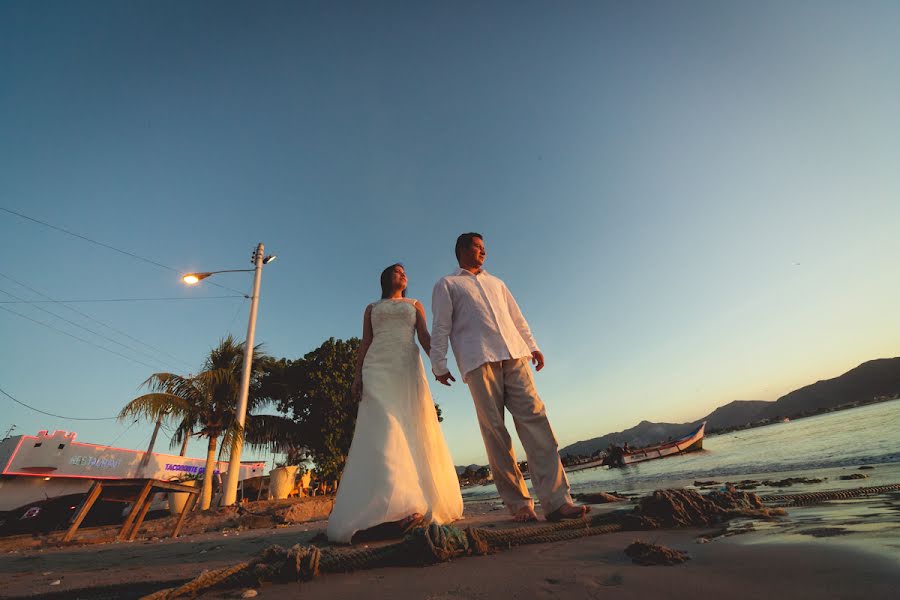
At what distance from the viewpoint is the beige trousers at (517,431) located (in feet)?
9.73

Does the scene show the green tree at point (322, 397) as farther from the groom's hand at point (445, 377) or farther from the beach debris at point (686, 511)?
the beach debris at point (686, 511)

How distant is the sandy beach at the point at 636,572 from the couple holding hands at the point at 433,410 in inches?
33.5

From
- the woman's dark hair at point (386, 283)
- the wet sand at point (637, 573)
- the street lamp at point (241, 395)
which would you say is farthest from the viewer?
the street lamp at point (241, 395)

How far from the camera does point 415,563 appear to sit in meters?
1.76

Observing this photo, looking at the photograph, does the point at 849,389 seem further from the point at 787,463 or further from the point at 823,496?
the point at 823,496

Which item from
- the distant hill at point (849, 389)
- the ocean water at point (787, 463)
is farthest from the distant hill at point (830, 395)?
the ocean water at point (787, 463)

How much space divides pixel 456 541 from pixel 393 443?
1.09 meters

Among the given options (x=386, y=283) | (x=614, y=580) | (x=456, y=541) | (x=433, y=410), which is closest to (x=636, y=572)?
(x=614, y=580)

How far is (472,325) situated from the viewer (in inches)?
131

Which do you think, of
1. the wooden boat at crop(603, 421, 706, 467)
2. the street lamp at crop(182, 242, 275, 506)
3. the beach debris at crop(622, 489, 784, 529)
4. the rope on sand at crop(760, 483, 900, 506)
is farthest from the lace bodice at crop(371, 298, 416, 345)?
the wooden boat at crop(603, 421, 706, 467)

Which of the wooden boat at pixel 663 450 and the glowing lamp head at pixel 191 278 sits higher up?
the glowing lamp head at pixel 191 278

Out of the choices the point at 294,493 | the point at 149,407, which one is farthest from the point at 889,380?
the point at 149,407

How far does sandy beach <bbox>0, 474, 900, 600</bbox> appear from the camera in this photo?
3.84ft

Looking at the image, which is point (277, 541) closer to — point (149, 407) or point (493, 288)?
point (493, 288)
